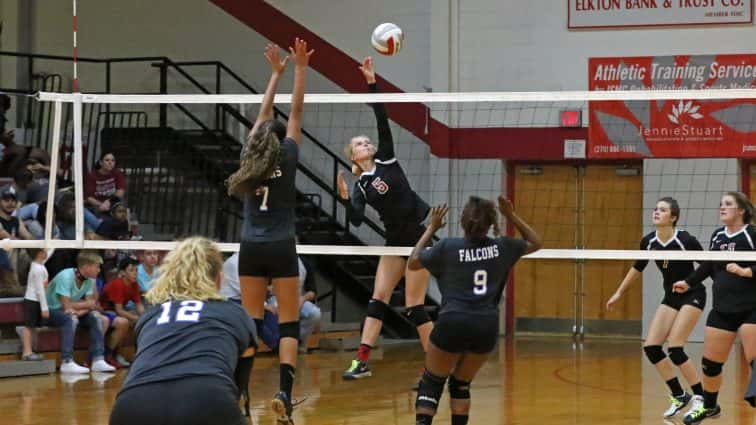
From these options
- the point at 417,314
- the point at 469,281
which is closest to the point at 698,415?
the point at 417,314

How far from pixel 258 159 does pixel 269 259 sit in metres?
0.63

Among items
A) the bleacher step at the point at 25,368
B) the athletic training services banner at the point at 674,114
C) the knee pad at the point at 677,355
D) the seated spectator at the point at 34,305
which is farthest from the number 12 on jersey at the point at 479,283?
the athletic training services banner at the point at 674,114

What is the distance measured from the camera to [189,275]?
5.09 m

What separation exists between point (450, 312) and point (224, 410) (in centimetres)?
262

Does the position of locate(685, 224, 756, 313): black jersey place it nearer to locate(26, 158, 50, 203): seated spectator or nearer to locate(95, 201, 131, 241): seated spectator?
locate(95, 201, 131, 241): seated spectator

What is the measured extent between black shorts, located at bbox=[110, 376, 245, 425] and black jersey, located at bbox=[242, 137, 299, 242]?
2908mm

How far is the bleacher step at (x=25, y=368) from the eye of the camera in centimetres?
1215

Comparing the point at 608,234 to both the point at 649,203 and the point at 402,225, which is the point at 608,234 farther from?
the point at 402,225

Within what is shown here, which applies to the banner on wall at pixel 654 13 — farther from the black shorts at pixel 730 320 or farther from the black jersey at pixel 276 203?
the black jersey at pixel 276 203

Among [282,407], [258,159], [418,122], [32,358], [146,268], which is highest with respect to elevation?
[418,122]

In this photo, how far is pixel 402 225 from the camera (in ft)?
30.9

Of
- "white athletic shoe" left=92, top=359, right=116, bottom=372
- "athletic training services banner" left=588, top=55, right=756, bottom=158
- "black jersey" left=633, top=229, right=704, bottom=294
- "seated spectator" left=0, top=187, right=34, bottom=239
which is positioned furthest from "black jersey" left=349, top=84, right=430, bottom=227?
"athletic training services banner" left=588, top=55, right=756, bottom=158

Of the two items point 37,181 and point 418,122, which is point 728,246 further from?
point 37,181

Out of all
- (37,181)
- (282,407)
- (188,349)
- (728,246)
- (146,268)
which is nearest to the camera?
(188,349)
